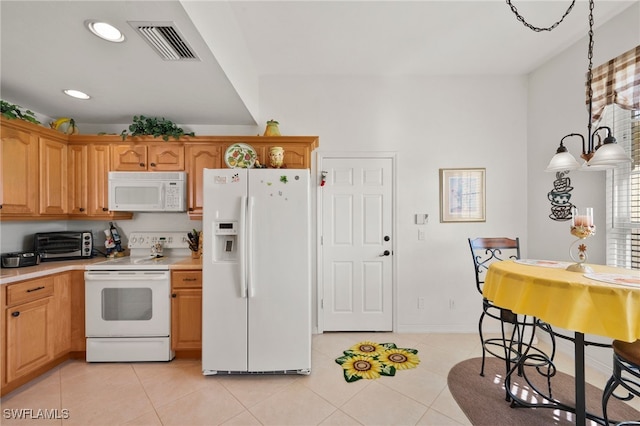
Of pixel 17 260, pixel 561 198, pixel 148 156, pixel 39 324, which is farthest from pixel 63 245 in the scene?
pixel 561 198

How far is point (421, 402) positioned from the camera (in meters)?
1.84

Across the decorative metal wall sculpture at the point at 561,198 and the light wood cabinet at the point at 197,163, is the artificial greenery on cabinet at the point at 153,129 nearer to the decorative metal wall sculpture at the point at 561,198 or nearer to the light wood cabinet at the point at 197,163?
the light wood cabinet at the point at 197,163

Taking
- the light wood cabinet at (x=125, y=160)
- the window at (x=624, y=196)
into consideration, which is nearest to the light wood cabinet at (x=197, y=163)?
the light wood cabinet at (x=125, y=160)

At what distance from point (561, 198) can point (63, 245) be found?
509 cm

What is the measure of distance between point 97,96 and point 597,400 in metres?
4.74

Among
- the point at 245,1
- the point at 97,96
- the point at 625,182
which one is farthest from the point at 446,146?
the point at 97,96

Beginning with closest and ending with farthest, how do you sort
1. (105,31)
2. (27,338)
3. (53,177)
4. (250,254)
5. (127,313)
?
(105,31)
(27,338)
(250,254)
(127,313)
(53,177)

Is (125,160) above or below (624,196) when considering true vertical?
above

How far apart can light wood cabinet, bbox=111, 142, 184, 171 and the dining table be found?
3.09m

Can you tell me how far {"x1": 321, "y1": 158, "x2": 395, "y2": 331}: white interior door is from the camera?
2945 millimetres

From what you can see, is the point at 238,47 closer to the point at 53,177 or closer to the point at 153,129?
the point at 153,129

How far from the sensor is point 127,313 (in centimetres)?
233

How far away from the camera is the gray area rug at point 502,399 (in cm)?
169

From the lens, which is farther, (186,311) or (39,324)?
(186,311)
